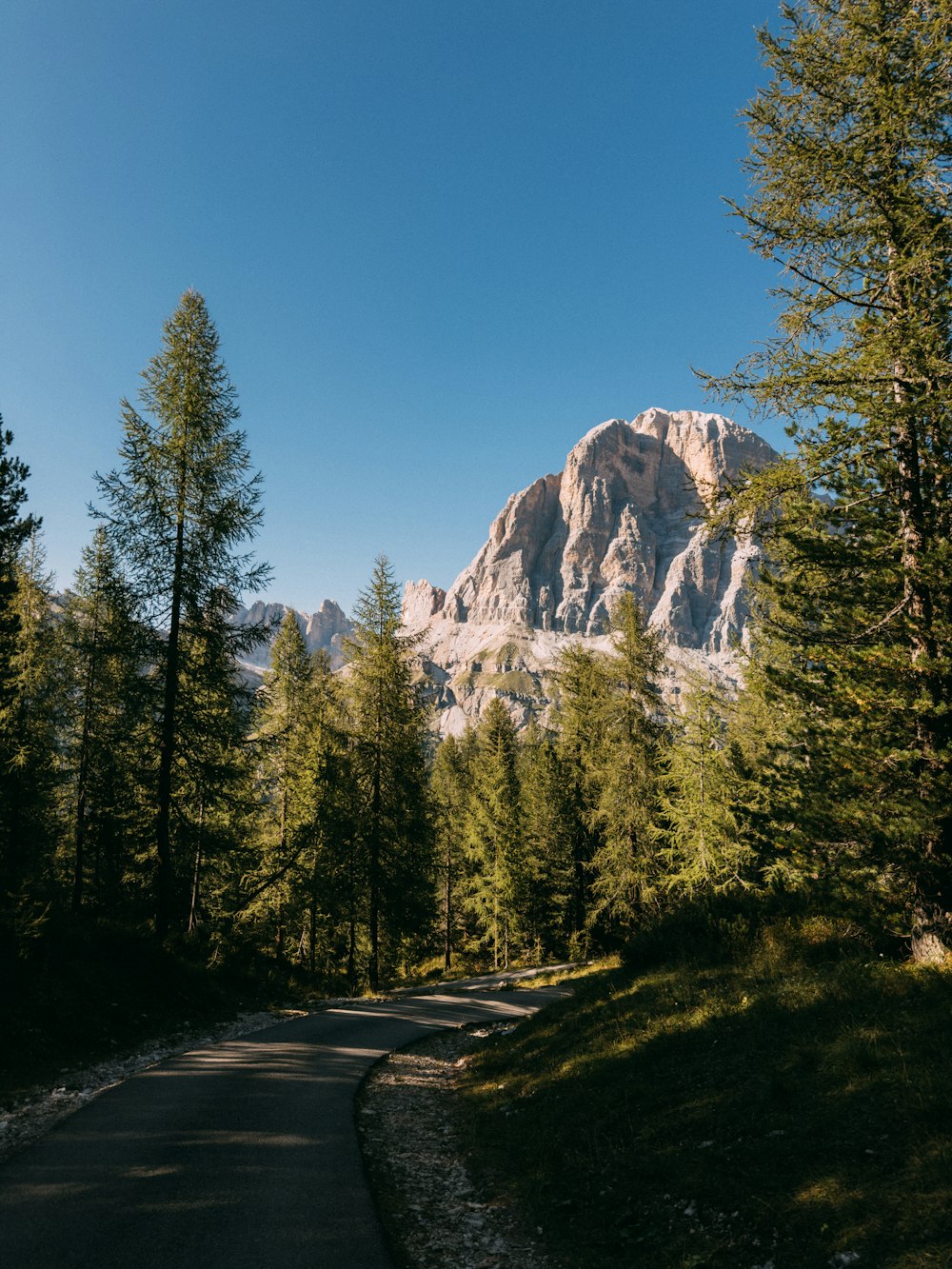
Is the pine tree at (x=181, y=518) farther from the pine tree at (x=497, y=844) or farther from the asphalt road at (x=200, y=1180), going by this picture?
the pine tree at (x=497, y=844)

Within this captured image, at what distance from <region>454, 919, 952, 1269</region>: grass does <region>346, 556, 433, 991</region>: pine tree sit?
14.8 metres

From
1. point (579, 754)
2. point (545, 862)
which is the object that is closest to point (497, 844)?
point (545, 862)

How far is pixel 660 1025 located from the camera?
9172mm

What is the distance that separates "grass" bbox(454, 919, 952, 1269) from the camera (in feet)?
15.5

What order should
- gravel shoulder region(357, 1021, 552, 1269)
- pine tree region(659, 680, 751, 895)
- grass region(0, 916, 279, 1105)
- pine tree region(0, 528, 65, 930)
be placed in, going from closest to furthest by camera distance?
gravel shoulder region(357, 1021, 552, 1269) → grass region(0, 916, 279, 1105) → pine tree region(0, 528, 65, 930) → pine tree region(659, 680, 751, 895)

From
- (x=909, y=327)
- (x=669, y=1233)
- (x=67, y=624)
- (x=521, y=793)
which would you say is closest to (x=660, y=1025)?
(x=669, y=1233)

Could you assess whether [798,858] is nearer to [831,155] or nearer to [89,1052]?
[831,155]

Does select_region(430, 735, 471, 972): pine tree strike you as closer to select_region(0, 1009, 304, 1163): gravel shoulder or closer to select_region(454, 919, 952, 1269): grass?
select_region(0, 1009, 304, 1163): gravel shoulder

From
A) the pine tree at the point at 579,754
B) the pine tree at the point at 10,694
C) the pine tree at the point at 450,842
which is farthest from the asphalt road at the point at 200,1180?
the pine tree at the point at 450,842

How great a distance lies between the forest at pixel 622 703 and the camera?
867 cm

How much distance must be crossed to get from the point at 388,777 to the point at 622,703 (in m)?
10.9

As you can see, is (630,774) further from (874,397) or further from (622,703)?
→ (874,397)

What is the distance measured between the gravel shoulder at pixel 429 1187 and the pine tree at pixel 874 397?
6.18 meters

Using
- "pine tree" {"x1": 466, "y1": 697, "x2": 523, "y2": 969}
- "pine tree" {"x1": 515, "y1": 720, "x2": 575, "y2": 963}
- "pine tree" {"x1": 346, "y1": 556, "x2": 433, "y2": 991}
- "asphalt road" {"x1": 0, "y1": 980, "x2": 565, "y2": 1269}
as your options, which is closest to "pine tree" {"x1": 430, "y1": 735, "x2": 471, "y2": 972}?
"pine tree" {"x1": 466, "y1": 697, "x2": 523, "y2": 969}
